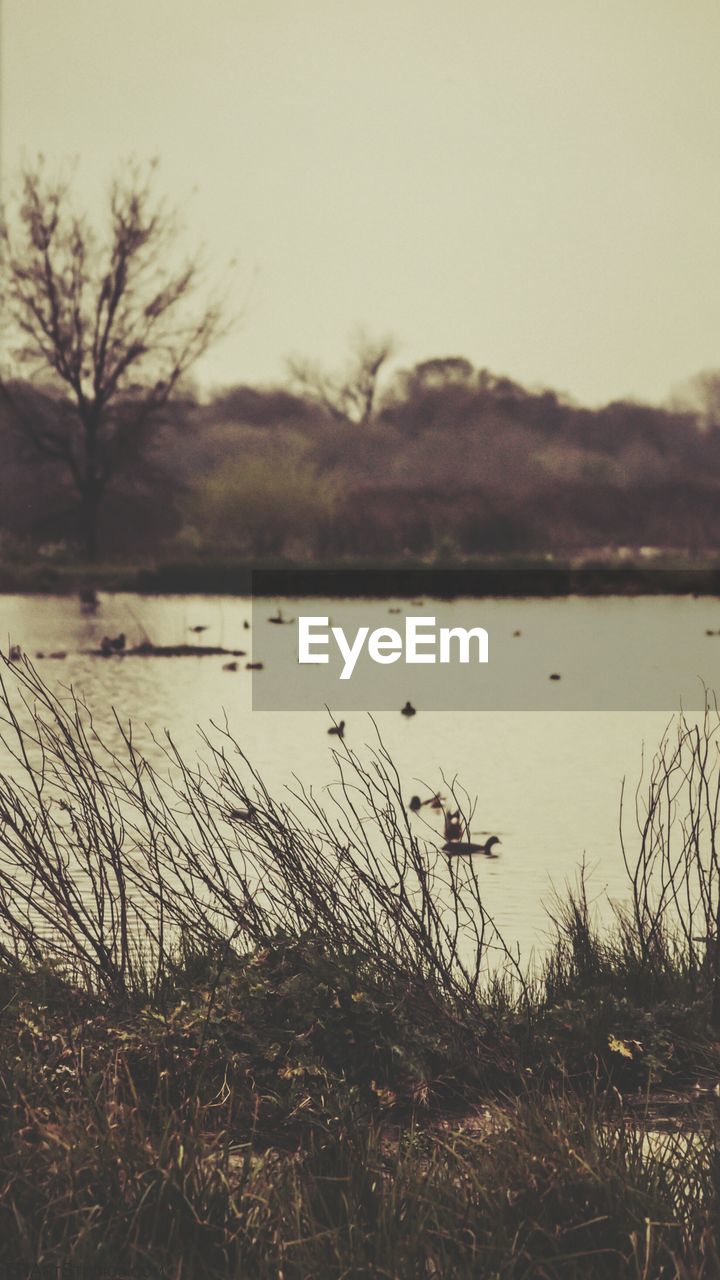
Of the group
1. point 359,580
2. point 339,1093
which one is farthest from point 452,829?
point 359,580

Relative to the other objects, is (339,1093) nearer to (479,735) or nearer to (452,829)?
(452,829)

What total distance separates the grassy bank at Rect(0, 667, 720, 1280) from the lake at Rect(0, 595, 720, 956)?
56 centimetres

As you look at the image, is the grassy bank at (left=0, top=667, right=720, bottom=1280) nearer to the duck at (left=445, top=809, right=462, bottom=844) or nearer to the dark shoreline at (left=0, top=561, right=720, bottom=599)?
the duck at (left=445, top=809, right=462, bottom=844)

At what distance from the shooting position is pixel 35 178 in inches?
1233

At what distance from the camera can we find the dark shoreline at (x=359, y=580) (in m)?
29.5

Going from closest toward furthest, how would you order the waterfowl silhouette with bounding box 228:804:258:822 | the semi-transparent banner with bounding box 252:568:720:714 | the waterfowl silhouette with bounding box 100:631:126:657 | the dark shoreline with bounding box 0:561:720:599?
the waterfowl silhouette with bounding box 228:804:258:822 → the semi-transparent banner with bounding box 252:568:720:714 → the waterfowl silhouette with bounding box 100:631:126:657 → the dark shoreline with bounding box 0:561:720:599

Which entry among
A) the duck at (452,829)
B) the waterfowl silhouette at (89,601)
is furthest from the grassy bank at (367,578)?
the duck at (452,829)

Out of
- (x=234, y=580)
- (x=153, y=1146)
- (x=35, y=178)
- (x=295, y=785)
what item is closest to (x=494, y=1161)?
(x=153, y=1146)

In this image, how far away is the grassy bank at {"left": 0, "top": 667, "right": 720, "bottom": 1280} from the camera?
3084 millimetres

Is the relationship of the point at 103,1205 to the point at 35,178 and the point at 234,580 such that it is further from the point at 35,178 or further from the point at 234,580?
the point at 35,178

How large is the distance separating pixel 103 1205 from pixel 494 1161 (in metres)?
0.82

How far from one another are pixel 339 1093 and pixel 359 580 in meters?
26.8

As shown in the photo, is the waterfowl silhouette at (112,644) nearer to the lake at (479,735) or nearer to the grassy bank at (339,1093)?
the lake at (479,735)

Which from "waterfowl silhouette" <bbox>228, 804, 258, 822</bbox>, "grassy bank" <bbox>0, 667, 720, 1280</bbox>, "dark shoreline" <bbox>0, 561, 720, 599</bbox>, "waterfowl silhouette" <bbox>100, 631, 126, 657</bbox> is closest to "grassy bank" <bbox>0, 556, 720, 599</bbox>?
"dark shoreline" <bbox>0, 561, 720, 599</bbox>
